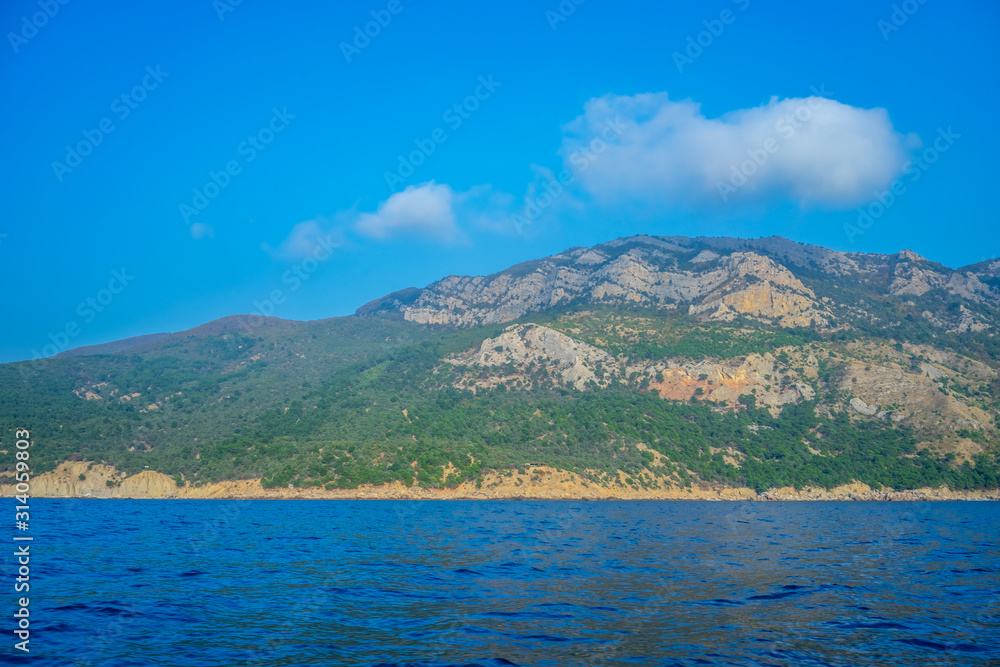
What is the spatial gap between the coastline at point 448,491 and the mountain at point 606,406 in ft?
3.65

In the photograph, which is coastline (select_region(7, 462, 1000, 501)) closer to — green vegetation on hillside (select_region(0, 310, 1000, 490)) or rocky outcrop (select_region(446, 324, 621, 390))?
green vegetation on hillside (select_region(0, 310, 1000, 490))

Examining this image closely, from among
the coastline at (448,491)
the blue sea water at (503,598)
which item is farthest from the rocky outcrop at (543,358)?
the blue sea water at (503,598)

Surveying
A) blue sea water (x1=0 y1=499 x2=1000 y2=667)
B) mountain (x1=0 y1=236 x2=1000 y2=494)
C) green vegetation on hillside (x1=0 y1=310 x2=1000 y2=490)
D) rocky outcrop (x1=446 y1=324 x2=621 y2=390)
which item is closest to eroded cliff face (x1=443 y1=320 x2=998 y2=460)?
rocky outcrop (x1=446 y1=324 x2=621 y2=390)

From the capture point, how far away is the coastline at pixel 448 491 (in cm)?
10612

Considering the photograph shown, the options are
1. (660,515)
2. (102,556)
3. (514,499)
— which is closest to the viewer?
(102,556)

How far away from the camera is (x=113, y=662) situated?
1683 centimetres

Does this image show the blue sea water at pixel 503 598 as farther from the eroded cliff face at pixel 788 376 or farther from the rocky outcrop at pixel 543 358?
the rocky outcrop at pixel 543 358

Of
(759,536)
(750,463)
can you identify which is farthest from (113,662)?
(750,463)

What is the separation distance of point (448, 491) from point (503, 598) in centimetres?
8499

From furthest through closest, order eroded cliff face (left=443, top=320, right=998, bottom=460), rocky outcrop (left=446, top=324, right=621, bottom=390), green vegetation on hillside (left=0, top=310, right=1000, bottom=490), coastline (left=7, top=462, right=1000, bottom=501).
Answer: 1. rocky outcrop (left=446, top=324, right=621, bottom=390)
2. eroded cliff face (left=443, top=320, right=998, bottom=460)
3. green vegetation on hillside (left=0, top=310, right=1000, bottom=490)
4. coastline (left=7, top=462, right=1000, bottom=501)

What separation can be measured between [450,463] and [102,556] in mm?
81242

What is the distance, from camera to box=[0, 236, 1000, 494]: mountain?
116375 mm

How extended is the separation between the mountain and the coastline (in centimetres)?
111

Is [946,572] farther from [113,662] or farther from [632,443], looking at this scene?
[632,443]
